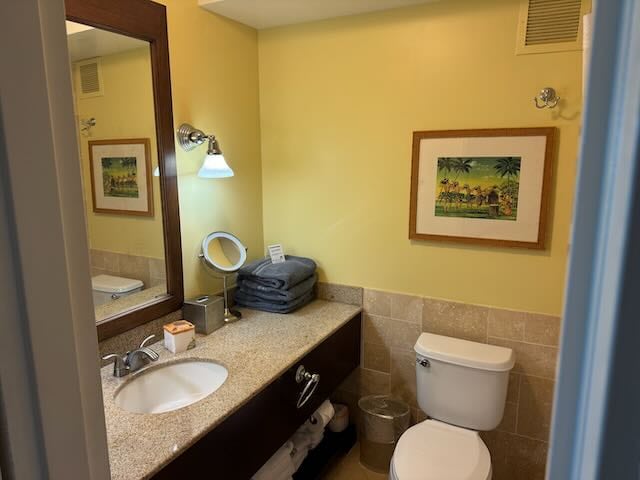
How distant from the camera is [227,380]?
153cm

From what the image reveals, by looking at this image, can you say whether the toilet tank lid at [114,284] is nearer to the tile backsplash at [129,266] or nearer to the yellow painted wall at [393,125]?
the tile backsplash at [129,266]

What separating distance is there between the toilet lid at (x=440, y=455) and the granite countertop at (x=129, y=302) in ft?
3.93

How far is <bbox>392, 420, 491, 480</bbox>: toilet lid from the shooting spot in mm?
1619

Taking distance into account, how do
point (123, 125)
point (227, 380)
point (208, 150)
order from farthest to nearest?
point (208, 150) → point (123, 125) → point (227, 380)

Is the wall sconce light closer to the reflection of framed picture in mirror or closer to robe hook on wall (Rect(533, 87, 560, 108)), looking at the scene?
the reflection of framed picture in mirror

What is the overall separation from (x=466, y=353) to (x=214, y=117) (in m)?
1.59

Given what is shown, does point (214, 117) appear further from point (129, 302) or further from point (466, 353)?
point (466, 353)

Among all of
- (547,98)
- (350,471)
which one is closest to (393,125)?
(547,98)

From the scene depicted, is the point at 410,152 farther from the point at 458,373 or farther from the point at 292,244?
the point at 458,373

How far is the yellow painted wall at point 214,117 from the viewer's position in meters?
1.88

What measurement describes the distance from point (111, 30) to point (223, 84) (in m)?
0.60

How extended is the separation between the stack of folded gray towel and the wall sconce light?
0.53 m

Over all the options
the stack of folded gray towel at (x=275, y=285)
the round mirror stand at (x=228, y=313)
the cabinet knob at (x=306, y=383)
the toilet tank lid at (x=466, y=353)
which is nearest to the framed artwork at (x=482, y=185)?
the toilet tank lid at (x=466, y=353)

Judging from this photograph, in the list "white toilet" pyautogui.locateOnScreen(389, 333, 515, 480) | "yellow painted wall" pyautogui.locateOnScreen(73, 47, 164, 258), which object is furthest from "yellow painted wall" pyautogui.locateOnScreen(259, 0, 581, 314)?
"yellow painted wall" pyautogui.locateOnScreen(73, 47, 164, 258)
